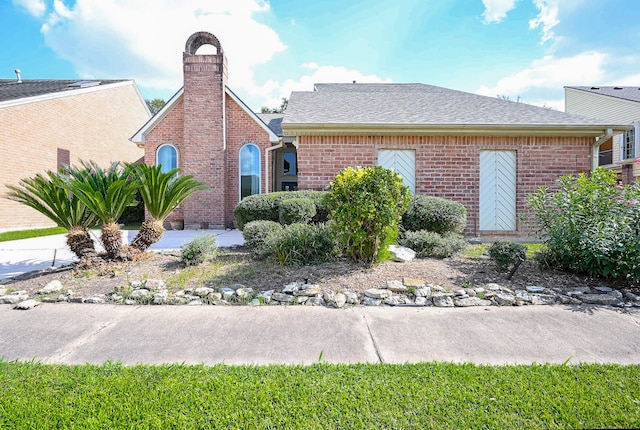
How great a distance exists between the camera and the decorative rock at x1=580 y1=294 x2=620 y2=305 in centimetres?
386

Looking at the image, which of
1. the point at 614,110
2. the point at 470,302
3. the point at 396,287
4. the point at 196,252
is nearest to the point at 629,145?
the point at 614,110

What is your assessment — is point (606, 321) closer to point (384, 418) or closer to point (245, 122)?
point (384, 418)

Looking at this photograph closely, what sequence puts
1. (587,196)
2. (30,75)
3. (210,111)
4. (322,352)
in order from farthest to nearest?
(30,75) < (210,111) < (587,196) < (322,352)

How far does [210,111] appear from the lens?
449 inches

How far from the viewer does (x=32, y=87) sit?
1510 centimetres

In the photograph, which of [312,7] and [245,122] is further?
[245,122]

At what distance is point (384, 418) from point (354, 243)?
3.02 meters

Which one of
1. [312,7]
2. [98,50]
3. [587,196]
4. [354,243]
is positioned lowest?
[354,243]

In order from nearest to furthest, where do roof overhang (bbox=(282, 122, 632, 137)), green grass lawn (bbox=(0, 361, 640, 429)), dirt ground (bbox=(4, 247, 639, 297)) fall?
green grass lawn (bbox=(0, 361, 640, 429)) → dirt ground (bbox=(4, 247, 639, 297)) → roof overhang (bbox=(282, 122, 632, 137))

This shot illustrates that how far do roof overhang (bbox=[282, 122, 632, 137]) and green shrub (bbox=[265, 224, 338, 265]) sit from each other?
3831 millimetres

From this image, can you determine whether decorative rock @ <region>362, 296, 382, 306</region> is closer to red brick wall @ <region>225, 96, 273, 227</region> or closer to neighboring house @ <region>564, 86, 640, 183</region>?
red brick wall @ <region>225, 96, 273, 227</region>

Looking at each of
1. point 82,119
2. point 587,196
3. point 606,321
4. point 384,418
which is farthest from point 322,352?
point 82,119

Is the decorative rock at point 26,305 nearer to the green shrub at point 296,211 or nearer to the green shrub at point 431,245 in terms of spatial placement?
the green shrub at point 296,211

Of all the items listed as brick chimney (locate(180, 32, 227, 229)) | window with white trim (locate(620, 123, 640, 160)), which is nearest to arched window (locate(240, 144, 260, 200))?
brick chimney (locate(180, 32, 227, 229))
